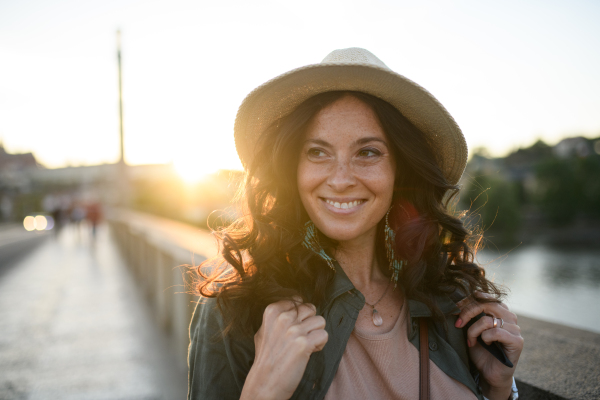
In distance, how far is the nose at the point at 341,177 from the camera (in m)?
1.63

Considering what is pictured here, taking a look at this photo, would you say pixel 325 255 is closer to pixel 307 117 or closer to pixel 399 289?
pixel 399 289

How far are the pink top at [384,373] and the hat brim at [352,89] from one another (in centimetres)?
86

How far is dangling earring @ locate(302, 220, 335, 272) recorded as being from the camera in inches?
68.1

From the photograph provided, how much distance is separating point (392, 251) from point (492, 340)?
1.80 feet

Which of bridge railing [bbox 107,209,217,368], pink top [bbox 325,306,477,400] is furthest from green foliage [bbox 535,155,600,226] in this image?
pink top [bbox 325,306,477,400]

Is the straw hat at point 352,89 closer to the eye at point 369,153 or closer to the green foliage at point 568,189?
the eye at point 369,153

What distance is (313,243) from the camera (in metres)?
1.78

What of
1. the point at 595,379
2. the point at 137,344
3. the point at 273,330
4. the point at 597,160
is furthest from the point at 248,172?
the point at 597,160

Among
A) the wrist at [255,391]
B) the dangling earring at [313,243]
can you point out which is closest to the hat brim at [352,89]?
the dangling earring at [313,243]

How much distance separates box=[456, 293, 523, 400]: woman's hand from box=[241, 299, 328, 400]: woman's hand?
66 cm

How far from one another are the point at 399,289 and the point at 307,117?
876mm

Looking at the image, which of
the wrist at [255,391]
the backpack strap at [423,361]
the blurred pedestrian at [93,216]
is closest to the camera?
the wrist at [255,391]

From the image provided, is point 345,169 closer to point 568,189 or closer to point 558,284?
point 558,284

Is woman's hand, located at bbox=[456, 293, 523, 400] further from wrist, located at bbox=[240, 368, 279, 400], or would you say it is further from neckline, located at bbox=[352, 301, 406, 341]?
wrist, located at bbox=[240, 368, 279, 400]
